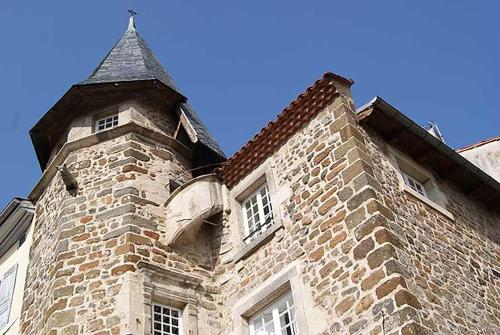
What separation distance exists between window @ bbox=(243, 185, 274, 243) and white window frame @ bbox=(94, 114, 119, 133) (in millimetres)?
2815

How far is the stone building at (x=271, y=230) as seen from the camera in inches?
257

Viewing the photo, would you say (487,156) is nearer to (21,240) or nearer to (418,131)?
(418,131)

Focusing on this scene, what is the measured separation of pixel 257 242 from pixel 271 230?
307mm

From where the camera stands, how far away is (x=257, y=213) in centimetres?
871

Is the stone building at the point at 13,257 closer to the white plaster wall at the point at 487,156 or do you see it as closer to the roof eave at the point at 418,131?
the roof eave at the point at 418,131

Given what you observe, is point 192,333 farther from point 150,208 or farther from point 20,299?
point 20,299

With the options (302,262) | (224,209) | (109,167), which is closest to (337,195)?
(302,262)

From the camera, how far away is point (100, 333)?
7.30 metres

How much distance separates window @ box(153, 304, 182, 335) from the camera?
7662 millimetres

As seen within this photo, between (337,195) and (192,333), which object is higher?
(337,195)

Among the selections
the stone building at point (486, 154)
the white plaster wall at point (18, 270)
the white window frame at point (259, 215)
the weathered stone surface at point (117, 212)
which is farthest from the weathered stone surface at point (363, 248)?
the stone building at point (486, 154)

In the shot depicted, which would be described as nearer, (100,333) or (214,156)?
(100,333)

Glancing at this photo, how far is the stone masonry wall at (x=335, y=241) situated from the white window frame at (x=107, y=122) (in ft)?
10.1

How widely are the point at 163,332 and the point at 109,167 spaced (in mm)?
2864
